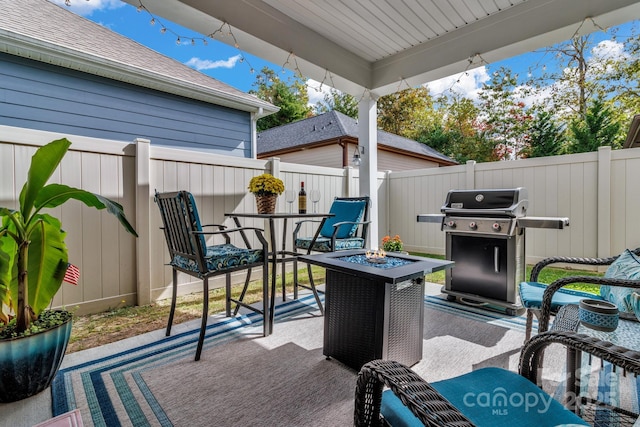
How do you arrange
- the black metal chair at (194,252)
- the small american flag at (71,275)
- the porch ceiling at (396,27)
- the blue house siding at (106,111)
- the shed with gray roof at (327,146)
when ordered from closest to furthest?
the small american flag at (71,275) → the black metal chair at (194,252) → the porch ceiling at (396,27) → the blue house siding at (106,111) → the shed with gray roof at (327,146)

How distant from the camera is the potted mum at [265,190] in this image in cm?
294

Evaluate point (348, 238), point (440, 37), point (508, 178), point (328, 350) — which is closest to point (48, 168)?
point (328, 350)

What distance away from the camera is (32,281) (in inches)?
67.8

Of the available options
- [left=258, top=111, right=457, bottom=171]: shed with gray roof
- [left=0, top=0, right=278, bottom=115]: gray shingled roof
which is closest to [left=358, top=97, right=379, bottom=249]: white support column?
[left=0, top=0, right=278, bottom=115]: gray shingled roof

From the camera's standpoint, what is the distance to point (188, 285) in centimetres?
358

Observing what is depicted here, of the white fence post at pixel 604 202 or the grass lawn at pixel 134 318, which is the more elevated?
the white fence post at pixel 604 202

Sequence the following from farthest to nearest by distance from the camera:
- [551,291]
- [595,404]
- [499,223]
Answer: [499,223], [551,291], [595,404]

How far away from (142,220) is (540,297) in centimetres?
351

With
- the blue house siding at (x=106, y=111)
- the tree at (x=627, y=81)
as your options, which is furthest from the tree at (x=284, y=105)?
the tree at (x=627, y=81)

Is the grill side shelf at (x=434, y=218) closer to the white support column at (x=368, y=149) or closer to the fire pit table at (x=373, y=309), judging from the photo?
the white support column at (x=368, y=149)

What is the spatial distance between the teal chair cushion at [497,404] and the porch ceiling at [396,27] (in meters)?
3.11

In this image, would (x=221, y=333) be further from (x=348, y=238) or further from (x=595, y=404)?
(x=595, y=404)

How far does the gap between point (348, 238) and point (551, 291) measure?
2.12m

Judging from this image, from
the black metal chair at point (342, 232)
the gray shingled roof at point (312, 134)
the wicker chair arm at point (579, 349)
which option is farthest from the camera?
the gray shingled roof at point (312, 134)
